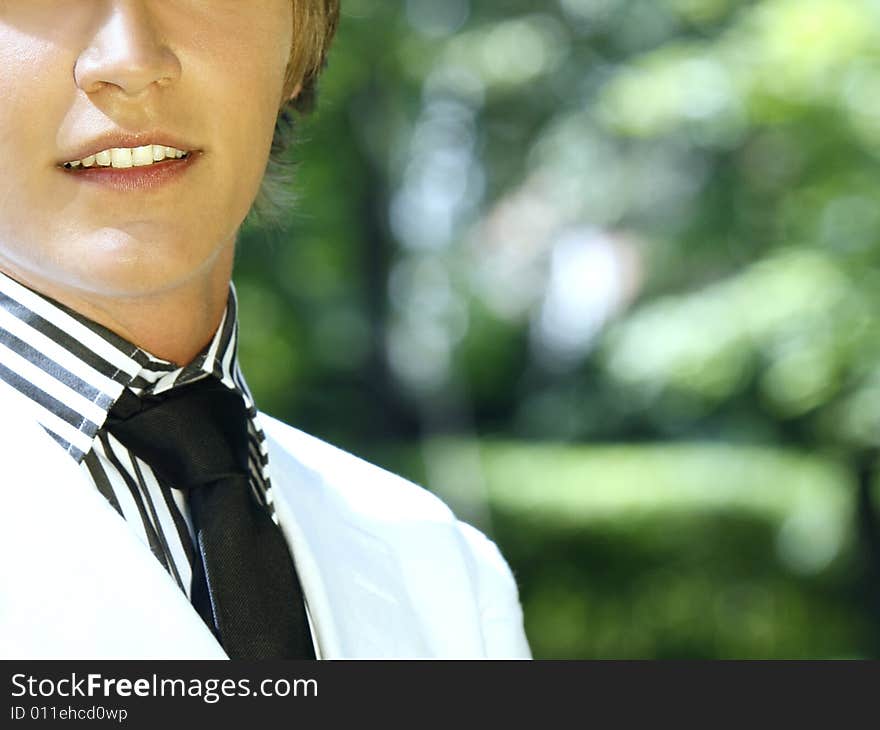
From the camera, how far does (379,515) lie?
207 cm

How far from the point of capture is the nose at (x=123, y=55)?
153cm

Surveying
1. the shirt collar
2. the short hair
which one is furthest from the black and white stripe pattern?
the short hair

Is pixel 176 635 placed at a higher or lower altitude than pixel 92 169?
lower

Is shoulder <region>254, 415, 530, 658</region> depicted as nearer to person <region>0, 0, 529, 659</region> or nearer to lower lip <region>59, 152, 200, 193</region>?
person <region>0, 0, 529, 659</region>

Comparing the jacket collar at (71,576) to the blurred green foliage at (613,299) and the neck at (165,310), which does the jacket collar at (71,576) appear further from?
the blurred green foliage at (613,299)

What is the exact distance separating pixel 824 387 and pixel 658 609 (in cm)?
347

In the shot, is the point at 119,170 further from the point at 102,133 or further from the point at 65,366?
the point at 65,366

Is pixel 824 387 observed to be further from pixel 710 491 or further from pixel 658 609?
pixel 710 491

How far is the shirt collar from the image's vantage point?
159 cm

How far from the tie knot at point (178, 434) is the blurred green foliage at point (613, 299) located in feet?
2.82

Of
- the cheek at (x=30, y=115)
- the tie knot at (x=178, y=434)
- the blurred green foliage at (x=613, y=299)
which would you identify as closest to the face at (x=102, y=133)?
the cheek at (x=30, y=115)

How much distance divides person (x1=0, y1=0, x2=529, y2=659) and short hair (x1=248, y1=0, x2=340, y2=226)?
0.14 metres

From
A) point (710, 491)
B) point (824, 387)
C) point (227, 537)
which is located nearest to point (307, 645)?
point (227, 537)

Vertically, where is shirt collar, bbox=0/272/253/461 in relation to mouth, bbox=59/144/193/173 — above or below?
below
